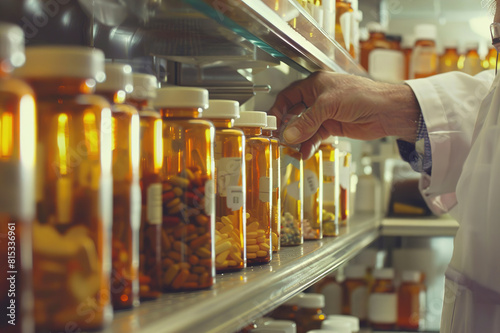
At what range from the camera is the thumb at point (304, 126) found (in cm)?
120

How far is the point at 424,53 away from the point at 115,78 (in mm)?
2424

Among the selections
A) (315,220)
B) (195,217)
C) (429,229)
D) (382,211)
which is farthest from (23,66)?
(382,211)

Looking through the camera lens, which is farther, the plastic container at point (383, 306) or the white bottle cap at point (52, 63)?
the plastic container at point (383, 306)

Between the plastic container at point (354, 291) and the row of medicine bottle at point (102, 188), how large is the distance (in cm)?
150

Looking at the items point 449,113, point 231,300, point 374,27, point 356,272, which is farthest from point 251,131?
point 374,27

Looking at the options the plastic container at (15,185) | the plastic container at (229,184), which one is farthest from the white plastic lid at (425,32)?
the plastic container at (15,185)

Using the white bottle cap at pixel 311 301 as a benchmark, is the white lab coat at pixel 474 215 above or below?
above

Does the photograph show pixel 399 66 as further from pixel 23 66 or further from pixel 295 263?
pixel 23 66

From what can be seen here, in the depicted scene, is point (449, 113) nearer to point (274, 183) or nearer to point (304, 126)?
point (304, 126)

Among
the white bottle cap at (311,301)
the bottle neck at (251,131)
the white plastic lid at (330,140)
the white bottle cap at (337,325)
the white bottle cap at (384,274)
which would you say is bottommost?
the white bottle cap at (384,274)

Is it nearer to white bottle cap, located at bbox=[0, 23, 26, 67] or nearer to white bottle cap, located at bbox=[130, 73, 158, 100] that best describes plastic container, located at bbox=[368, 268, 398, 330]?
white bottle cap, located at bbox=[130, 73, 158, 100]

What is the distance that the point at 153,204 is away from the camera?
0.60 meters

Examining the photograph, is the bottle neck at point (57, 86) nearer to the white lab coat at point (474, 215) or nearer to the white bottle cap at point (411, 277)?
the white lab coat at point (474, 215)

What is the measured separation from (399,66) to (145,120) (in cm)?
232
